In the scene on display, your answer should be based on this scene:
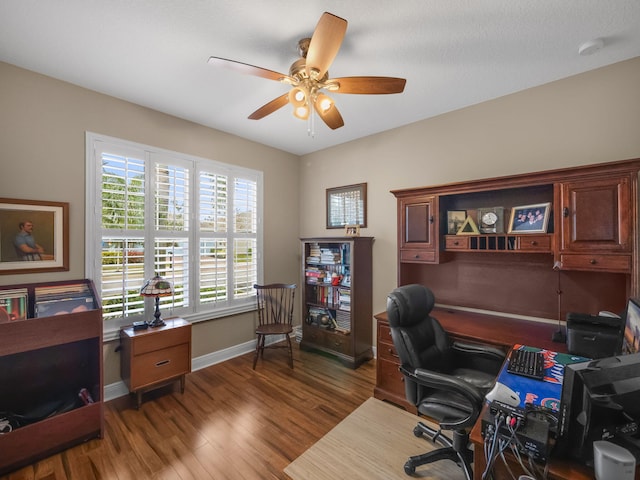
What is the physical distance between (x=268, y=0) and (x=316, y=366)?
10.7 feet

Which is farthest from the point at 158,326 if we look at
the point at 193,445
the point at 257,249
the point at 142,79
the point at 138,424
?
the point at 142,79

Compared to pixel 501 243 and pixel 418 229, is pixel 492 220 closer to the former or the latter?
pixel 501 243

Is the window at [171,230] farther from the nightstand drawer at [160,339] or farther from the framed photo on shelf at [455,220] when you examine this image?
the framed photo on shelf at [455,220]

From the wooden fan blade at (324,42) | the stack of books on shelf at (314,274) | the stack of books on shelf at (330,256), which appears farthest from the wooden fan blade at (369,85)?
the stack of books on shelf at (314,274)

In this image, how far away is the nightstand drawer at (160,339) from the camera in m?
2.42

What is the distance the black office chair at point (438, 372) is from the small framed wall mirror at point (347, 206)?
5.44 ft

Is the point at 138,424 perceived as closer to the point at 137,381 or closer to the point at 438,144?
the point at 137,381

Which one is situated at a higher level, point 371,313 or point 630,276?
point 630,276

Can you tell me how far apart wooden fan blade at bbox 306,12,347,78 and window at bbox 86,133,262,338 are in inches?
80.9

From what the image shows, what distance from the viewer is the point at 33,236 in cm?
219

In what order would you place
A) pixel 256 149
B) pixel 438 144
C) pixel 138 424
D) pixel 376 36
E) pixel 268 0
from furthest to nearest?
pixel 256 149
pixel 438 144
pixel 138 424
pixel 376 36
pixel 268 0

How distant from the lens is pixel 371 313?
136 inches

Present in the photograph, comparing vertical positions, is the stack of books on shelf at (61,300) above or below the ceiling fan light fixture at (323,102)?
below

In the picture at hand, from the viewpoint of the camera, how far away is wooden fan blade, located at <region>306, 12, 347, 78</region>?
133 cm
